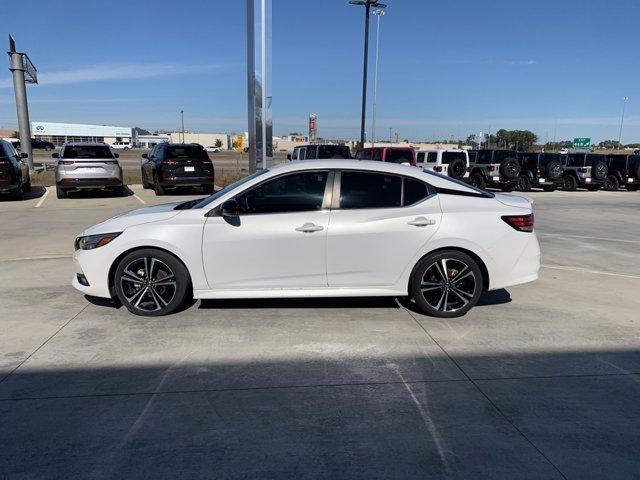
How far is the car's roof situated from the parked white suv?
53.9ft

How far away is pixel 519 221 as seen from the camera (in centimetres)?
538

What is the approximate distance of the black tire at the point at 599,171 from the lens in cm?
2525

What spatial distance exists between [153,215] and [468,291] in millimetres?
3343

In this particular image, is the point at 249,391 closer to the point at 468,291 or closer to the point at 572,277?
the point at 468,291

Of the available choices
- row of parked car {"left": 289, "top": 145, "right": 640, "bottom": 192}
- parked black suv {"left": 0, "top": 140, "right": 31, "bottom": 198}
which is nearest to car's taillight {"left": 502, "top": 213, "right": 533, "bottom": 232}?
row of parked car {"left": 289, "top": 145, "right": 640, "bottom": 192}

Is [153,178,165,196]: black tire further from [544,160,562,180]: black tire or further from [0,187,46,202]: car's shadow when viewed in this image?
[544,160,562,180]: black tire

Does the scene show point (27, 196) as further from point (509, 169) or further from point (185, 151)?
point (509, 169)

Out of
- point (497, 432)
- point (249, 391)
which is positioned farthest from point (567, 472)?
point (249, 391)

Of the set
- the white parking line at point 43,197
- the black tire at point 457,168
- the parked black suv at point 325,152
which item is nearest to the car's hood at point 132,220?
the white parking line at point 43,197

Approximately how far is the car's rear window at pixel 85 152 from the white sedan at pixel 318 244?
12.3m

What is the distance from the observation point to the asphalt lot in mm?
2957

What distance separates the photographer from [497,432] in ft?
10.7

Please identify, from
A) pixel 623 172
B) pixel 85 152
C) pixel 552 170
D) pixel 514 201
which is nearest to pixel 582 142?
pixel 623 172

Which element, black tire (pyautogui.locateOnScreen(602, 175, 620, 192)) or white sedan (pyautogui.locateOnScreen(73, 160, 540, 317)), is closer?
white sedan (pyautogui.locateOnScreen(73, 160, 540, 317))
